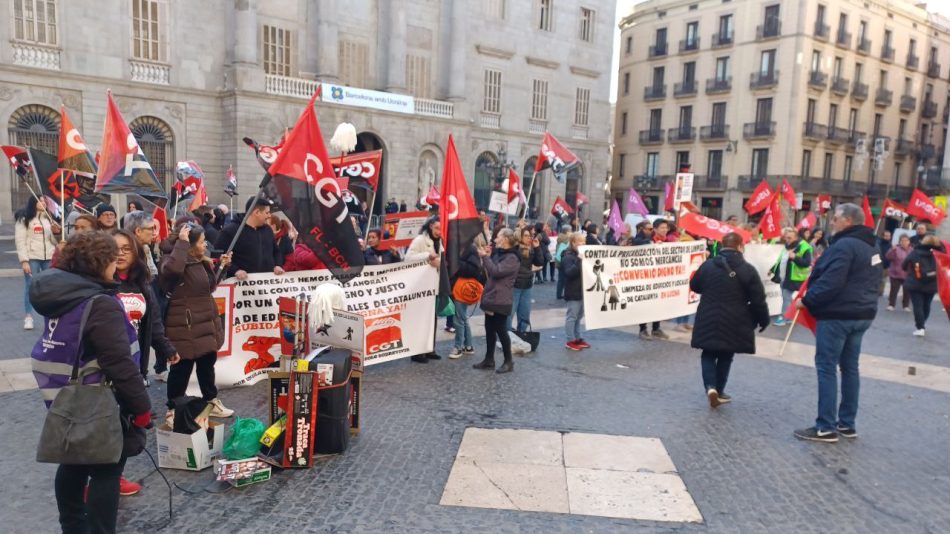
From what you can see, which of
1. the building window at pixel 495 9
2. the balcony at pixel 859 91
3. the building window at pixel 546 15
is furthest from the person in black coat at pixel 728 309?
the balcony at pixel 859 91

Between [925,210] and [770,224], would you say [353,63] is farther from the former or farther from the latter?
[925,210]

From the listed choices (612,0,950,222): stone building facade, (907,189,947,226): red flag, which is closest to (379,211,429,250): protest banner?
(907,189,947,226): red flag

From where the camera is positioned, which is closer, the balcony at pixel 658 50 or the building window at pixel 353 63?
the building window at pixel 353 63

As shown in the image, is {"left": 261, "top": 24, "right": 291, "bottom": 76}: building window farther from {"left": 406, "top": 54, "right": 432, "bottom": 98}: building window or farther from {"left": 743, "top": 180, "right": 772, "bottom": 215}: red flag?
{"left": 743, "top": 180, "right": 772, "bottom": 215}: red flag

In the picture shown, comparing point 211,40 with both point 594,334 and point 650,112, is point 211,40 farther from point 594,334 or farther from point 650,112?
point 650,112

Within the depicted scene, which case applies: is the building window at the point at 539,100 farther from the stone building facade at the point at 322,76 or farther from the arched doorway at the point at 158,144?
the arched doorway at the point at 158,144

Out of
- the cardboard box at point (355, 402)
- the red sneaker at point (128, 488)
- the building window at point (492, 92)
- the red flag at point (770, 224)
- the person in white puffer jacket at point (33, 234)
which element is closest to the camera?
the red sneaker at point (128, 488)

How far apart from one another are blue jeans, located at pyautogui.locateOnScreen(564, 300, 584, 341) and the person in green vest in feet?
15.8

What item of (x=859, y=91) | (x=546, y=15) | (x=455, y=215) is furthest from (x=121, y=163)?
(x=859, y=91)

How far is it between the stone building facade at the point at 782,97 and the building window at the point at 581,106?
10449 mm

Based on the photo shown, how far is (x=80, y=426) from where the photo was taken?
3.04 m

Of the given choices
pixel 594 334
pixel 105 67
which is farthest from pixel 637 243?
pixel 105 67

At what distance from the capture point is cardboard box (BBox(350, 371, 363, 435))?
5.33 meters

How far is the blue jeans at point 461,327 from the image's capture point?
8.22 meters
